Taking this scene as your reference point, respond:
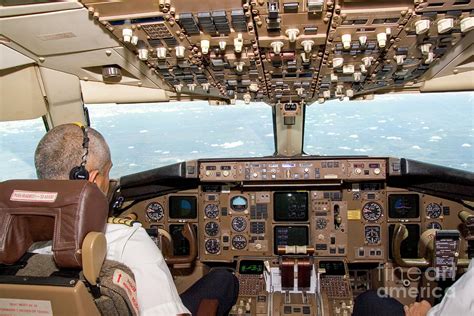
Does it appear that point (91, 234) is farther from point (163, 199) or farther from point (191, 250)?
point (163, 199)

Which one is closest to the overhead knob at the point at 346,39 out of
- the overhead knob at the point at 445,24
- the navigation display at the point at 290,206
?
the overhead knob at the point at 445,24

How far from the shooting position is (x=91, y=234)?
3.45ft

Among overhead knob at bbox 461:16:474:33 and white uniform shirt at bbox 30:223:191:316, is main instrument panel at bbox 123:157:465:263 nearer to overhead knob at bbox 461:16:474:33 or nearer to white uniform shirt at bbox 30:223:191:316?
overhead knob at bbox 461:16:474:33

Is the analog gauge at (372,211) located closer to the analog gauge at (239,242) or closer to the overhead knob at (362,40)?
the analog gauge at (239,242)

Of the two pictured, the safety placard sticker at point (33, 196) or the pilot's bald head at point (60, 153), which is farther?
the pilot's bald head at point (60, 153)

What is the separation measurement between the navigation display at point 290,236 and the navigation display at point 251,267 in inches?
8.9

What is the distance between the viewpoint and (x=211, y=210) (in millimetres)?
3934

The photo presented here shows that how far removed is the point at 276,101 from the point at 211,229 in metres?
1.89

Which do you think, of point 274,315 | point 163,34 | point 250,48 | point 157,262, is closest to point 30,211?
point 157,262

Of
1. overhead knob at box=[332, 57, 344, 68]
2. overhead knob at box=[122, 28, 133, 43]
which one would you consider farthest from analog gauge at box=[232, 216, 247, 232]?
overhead knob at box=[122, 28, 133, 43]

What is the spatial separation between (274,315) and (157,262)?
2.11 m

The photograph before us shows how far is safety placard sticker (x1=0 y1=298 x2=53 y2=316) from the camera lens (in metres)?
1.10

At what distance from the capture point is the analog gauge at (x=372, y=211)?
3.79 m

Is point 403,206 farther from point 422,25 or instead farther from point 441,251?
point 422,25
